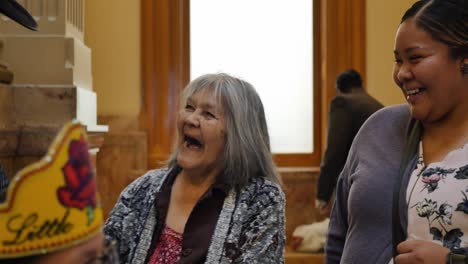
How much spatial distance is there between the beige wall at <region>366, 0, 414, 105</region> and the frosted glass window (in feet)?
1.80

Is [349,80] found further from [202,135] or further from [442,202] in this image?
[442,202]

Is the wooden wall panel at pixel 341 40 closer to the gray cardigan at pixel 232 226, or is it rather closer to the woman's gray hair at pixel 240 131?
the woman's gray hair at pixel 240 131

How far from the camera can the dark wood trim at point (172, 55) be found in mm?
6320

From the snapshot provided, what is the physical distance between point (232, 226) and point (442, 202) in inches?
27.7

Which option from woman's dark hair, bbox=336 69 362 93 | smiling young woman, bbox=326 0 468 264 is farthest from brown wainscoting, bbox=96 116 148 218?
smiling young woman, bbox=326 0 468 264

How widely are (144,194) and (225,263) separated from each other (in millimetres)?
375

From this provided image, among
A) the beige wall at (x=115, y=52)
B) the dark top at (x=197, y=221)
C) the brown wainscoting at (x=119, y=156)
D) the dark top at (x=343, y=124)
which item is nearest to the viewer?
the dark top at (x=197, y=221)

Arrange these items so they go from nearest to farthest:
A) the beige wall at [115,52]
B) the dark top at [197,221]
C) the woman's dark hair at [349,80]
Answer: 1. the dark top at [197,221]
2. the woman's dark hair at [349,80]
3. the beige wall at [115,52]

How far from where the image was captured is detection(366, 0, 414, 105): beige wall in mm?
6309

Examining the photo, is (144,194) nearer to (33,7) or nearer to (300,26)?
(33,7)

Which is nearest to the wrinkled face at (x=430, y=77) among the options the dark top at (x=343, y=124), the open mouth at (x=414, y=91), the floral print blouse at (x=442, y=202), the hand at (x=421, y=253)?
the open mouth at (x=414, y=91)

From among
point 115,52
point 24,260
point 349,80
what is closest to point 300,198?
point 349,80

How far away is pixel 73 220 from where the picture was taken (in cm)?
111

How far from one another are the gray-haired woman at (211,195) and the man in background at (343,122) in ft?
7.72
